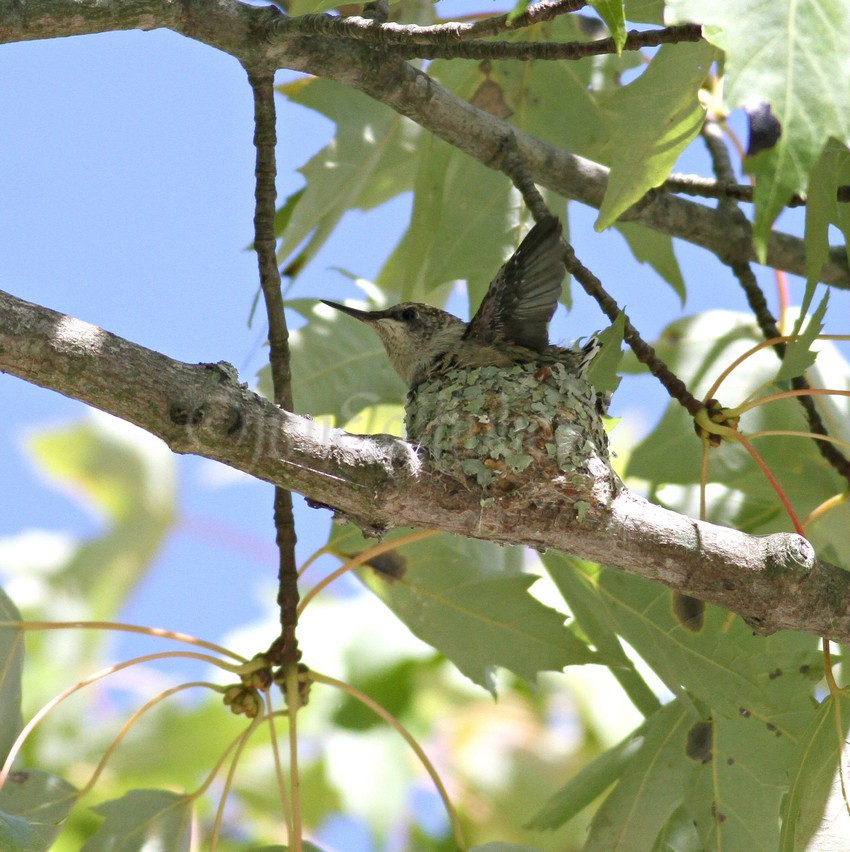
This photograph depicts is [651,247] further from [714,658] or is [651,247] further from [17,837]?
[17,837]

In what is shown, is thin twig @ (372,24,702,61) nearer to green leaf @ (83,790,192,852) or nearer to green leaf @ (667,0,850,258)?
green leaf @ (667,0,850,258)

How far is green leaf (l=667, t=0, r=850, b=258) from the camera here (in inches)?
57.9

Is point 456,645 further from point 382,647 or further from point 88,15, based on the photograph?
point 382,647

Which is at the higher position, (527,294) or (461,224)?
(461,224)

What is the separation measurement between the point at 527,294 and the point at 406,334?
911 mm

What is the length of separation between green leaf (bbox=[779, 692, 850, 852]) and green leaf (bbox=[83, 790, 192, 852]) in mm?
1491

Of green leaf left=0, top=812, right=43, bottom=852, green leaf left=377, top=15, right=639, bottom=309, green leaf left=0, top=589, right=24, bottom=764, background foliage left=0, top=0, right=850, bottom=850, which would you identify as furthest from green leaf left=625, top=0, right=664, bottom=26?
green leaf left=0, top=812, right=43, bottom=852

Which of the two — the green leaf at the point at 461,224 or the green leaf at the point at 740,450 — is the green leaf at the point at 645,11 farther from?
the green leaf at the point at 740,450

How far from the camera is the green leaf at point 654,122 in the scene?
88.1 inches

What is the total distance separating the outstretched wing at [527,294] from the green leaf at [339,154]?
1.94 feet

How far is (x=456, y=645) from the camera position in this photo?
2957 mm

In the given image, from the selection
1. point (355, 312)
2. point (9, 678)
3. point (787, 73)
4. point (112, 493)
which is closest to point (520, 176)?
point (355, 312)

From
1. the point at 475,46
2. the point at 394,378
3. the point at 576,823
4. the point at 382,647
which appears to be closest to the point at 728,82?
the point at 475,46

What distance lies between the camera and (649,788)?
2.87 metres
